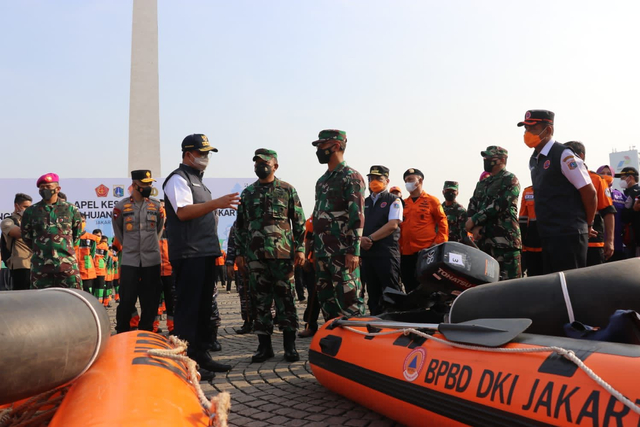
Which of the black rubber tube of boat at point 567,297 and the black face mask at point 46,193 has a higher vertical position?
the black face mask at point 46,193

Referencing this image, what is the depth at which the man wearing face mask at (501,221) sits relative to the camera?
5.47 meters

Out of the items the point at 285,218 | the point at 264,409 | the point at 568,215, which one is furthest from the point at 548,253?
the point at 264,409

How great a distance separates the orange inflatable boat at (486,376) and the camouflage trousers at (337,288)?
1.02 m

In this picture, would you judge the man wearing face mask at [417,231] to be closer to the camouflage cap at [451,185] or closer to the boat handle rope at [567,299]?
the camouflage cap at [451,185]

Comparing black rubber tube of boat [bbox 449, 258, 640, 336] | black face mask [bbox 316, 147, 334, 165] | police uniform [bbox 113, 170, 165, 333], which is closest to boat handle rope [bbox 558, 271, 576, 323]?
black rubber tube of boat [bbox 449, 258, 640, 336]

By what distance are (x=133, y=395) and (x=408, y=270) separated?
501 centimetres

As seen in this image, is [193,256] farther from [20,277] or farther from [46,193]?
[20,277]

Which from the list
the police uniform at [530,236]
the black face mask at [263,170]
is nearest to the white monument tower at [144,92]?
the police uniform at [530,236]

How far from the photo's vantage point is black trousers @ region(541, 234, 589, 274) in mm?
3857

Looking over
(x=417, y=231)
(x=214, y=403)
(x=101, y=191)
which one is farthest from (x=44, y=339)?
(x=101, y=191)

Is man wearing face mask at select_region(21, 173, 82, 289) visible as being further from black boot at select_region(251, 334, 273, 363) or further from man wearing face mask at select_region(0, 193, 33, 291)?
black boot at select_region(251, 334, 273, 363)

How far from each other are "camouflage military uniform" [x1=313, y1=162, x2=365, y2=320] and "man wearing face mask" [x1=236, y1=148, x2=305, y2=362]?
27 centimetres

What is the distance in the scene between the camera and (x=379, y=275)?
564 centimetres

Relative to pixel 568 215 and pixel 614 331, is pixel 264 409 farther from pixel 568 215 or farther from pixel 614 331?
pixel 568 215
